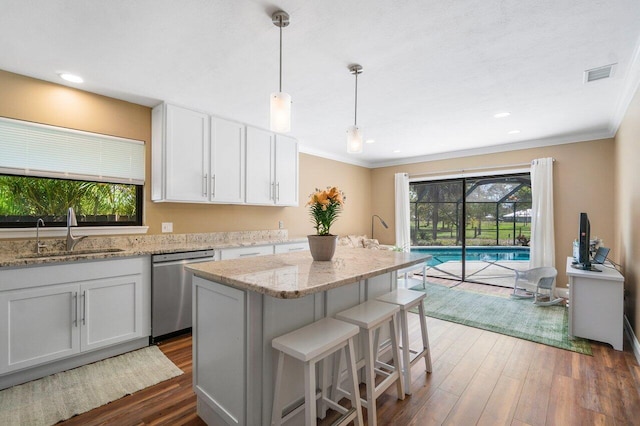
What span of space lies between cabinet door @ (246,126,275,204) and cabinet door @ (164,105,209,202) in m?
0.62

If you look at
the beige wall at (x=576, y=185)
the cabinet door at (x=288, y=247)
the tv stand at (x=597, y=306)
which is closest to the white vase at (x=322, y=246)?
the cabinet door at (x=288, y=247)

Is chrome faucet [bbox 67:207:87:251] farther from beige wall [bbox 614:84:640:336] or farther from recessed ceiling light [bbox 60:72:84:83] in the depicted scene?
beige wall [bbox 614:84:640:336]

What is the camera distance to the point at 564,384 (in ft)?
7.26

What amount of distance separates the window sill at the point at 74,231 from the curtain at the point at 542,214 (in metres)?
5.48

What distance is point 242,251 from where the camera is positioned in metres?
3.63

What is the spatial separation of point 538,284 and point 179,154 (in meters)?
5.02

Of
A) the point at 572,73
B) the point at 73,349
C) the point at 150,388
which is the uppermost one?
the point at 572,73

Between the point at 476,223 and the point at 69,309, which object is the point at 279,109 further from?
the point at 476,223

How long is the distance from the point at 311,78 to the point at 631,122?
3.22 metres

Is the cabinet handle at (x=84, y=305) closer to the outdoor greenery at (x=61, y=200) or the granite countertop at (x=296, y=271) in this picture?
the outdoor greenery at (x=61, y=200)

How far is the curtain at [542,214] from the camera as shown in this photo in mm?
4520

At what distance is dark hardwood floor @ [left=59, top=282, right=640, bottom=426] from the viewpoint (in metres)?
1.85

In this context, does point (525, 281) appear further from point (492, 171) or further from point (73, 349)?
point (73, 349)

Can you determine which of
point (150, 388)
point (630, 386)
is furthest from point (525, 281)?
point (150, 388)
